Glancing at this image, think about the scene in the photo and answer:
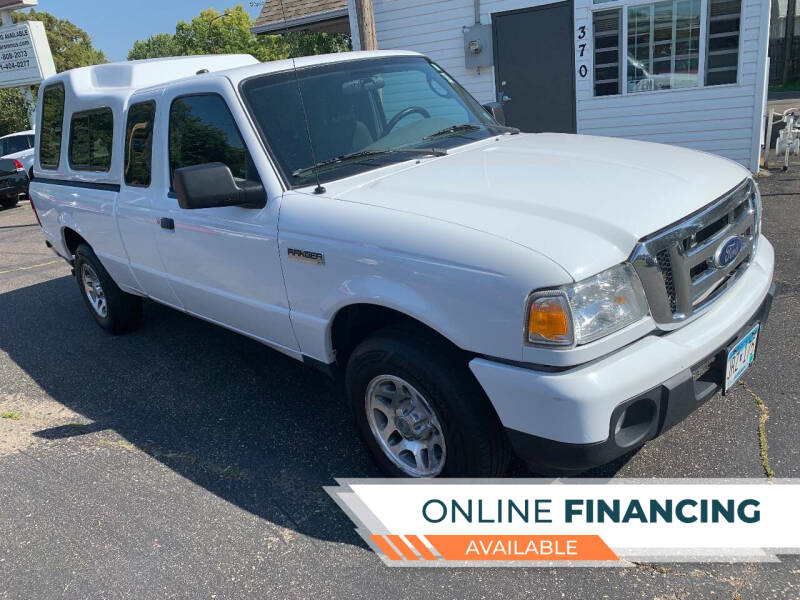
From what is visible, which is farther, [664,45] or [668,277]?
[664,45]

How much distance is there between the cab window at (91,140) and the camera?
467 centimetres

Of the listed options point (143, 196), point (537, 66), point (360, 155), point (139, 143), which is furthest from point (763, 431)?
point (537, 66)

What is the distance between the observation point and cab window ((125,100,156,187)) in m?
4.12

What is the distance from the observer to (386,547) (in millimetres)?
2779

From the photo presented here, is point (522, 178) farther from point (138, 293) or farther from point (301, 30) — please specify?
point (301, 30)

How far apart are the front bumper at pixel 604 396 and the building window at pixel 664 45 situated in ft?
26.7

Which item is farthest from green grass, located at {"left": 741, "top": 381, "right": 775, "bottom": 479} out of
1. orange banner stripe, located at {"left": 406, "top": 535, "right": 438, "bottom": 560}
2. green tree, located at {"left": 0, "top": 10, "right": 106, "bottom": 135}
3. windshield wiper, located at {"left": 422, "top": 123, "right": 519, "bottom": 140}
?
green tree, located at {"left": 0, "top": 10, "right": 106, "bottom": 135}

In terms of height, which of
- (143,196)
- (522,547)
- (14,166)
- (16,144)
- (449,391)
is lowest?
(522,547)

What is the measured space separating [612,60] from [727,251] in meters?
8.17

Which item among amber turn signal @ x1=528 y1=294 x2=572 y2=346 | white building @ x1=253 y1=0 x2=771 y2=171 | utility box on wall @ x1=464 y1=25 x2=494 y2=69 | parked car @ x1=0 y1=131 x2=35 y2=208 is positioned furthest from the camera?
parked car @ x1=0 y1=131 x2=35 y2=208

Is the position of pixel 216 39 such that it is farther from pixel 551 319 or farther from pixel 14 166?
pixel 551 319

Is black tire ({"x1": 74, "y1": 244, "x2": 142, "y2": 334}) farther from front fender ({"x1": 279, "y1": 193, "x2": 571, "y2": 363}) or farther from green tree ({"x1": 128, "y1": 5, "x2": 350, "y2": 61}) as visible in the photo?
green tree ({"x1": 128, "y1": 5, "x2": 350, "y2": 61})

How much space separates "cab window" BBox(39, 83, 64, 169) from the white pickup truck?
1.36 m

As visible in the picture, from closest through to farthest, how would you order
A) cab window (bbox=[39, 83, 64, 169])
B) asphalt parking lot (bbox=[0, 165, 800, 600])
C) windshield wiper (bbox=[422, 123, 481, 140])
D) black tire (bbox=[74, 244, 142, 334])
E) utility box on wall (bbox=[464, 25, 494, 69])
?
asphalt parking lot (bbox=[0, 165, 800, 600]) → windshield wiper (bbox=[422, 123, 481, 140]) → black tire (bbox=[74, 244, 142, 334]) → cab window (bbox=[39, 83, 64, 169]) → utility box on wall (bbox=[464, 25, 494, 69])
